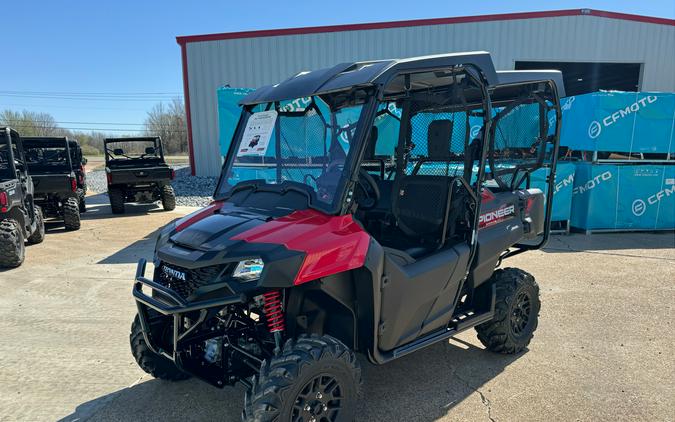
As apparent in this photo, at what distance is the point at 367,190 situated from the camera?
3.01 m

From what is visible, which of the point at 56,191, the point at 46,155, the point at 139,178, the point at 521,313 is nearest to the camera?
the point at 521,313

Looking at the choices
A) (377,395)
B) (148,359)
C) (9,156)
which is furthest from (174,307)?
(9,156)

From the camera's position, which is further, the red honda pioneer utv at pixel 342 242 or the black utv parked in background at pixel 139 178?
the black utv parked in background at pixel 139 178

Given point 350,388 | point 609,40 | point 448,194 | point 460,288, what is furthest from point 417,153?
point 609,40

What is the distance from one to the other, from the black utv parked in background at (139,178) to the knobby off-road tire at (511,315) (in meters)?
9.48

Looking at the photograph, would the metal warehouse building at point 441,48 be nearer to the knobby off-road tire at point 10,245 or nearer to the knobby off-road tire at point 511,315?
the knobby off-road tire at point 10,245

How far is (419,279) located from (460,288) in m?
0.56

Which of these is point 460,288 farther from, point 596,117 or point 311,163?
point 596,117

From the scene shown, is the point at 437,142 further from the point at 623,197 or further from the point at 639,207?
the point at 639,207

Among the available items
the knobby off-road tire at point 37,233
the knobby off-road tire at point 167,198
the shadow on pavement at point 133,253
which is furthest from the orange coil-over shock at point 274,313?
the knobby off-road tire at point 167,198

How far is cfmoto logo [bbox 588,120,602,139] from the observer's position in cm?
786

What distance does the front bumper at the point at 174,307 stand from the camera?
224cm

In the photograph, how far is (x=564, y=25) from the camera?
49.7ft

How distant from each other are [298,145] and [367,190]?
539 millimetres
